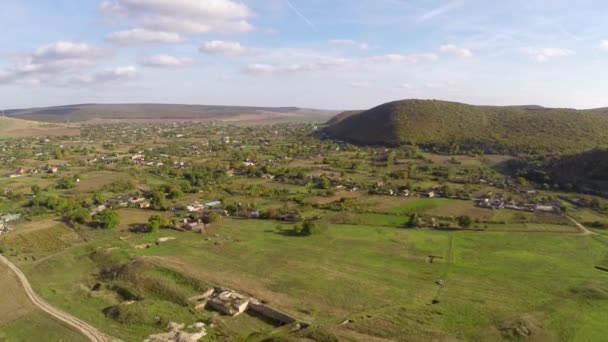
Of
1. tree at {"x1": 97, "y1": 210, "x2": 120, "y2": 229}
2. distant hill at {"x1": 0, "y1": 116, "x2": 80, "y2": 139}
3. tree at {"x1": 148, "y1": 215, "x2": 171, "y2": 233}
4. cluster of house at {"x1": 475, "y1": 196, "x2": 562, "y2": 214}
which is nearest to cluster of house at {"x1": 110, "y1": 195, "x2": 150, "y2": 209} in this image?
tree at {"x1": 97, "y1": 210, "x2": 120, "y2": 229}

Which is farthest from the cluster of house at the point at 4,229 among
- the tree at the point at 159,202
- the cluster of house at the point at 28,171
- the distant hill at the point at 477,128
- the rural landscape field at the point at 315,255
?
the distant hill at the point at 477,128

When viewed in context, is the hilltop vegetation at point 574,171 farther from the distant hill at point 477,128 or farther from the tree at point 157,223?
the tree at point 157,223

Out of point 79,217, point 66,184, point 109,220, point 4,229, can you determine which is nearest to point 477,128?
point 66,184

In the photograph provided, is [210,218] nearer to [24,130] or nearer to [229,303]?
[229,303]

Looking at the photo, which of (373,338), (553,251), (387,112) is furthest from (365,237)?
(387,112)

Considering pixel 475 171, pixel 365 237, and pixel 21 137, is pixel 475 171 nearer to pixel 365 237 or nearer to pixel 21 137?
pixel 365 237

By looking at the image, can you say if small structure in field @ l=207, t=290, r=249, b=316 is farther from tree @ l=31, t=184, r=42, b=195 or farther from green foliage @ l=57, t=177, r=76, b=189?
green foliage @ l=57, t=177, r=76, b=189

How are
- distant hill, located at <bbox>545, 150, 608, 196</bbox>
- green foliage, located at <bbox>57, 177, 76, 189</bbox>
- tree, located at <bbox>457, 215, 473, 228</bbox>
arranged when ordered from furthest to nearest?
green foliage, located at <bbox>57, 177, 76, 189</bbox> < distant hill, located at <bbox>545, 150, 608, 196</bbox> < tree, located at <bbox>457, 215, 473, 228</bbox>
